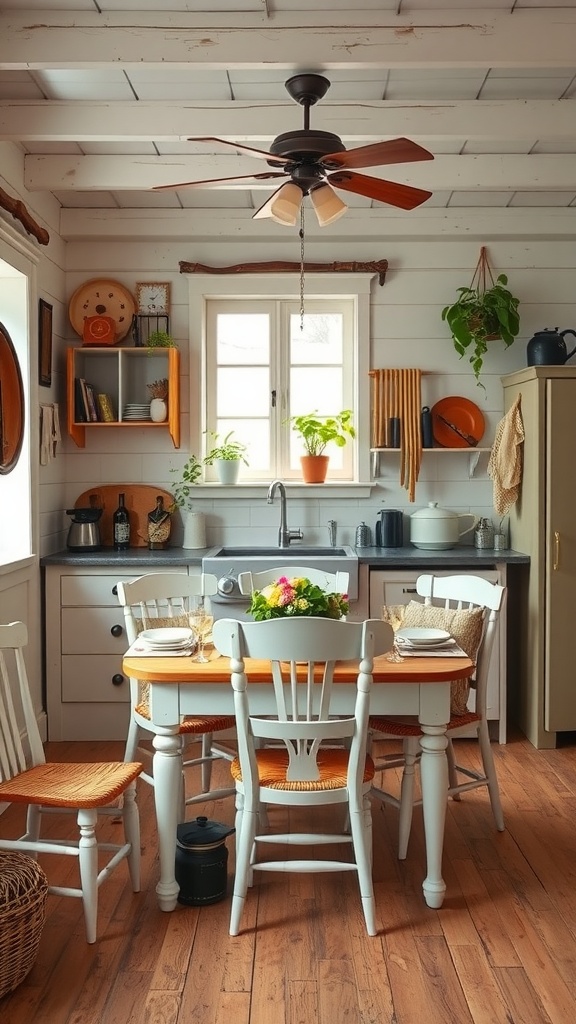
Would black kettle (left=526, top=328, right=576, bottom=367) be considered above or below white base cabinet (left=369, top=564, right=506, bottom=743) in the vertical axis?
above

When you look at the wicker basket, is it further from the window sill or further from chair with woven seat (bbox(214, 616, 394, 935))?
the window sill

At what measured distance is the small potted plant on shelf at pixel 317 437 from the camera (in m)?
5.12

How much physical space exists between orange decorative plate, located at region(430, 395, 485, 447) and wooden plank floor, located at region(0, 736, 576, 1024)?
2.32 metres

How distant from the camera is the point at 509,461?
4.83 meters

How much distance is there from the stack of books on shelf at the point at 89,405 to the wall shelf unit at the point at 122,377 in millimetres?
19

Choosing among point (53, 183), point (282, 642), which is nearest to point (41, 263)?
point (53, 183)

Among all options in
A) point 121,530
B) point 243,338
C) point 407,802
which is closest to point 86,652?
point 121,530

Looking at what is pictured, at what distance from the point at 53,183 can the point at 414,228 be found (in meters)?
1.89

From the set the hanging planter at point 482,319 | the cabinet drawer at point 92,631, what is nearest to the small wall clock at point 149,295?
the hanging planter at point 482,319

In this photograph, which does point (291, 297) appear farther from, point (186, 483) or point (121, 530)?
point (121, 530)

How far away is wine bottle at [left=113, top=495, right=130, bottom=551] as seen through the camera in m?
5.08

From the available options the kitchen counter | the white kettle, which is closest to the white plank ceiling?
the white kettle

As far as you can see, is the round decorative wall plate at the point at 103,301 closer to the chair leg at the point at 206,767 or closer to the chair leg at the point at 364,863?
the chair leg at the point at 206,767

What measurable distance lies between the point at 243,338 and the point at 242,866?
3.22 meters
